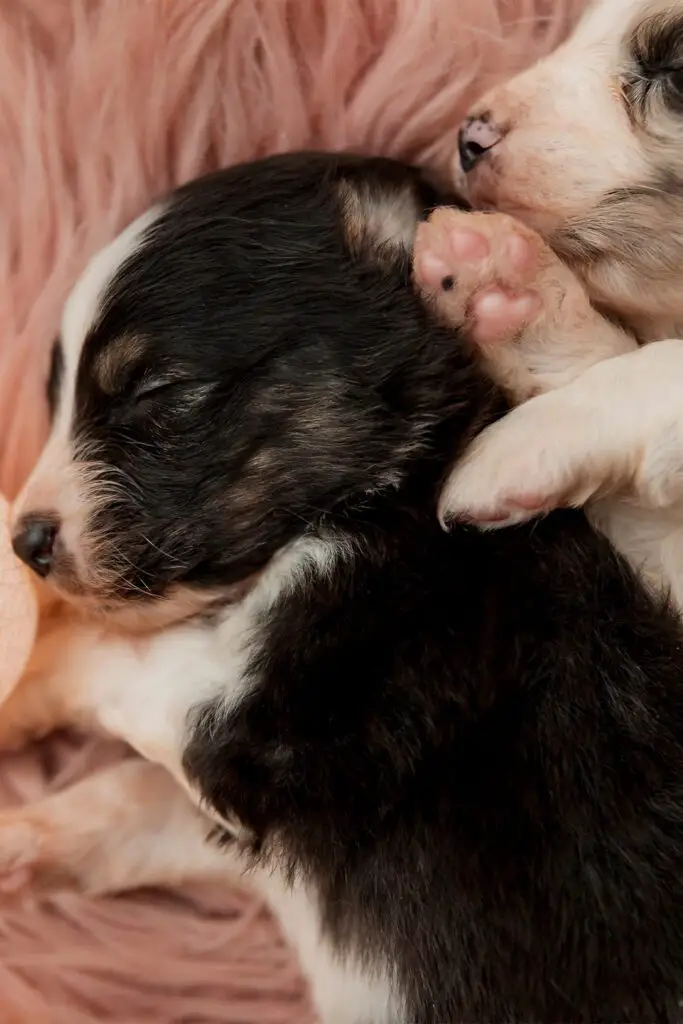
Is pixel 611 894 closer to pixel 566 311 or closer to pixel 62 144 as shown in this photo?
pixel 566 311

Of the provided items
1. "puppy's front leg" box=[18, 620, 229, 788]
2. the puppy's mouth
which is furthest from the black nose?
"puppy's front leg" box=[18, 620, 229, 788]

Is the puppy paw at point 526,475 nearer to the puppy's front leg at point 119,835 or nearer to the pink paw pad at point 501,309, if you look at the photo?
the pink paw pad at point 501,309

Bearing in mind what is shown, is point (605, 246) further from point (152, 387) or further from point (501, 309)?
point (152, 387)

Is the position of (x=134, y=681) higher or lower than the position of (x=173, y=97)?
lower

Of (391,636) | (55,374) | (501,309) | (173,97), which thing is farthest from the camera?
(173,97)

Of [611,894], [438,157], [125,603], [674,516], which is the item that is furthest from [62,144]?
[611,894]

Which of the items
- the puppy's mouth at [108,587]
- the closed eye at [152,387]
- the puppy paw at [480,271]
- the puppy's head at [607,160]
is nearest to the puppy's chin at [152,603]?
the puppy's mouth at [108,587]

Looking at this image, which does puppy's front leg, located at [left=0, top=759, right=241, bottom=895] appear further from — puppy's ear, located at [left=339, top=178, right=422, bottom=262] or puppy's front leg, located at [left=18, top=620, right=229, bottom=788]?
puppy's ear, located at [left=339, top=178, right=422, bottom=262]

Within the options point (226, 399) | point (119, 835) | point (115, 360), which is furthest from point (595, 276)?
point (119, 835)
